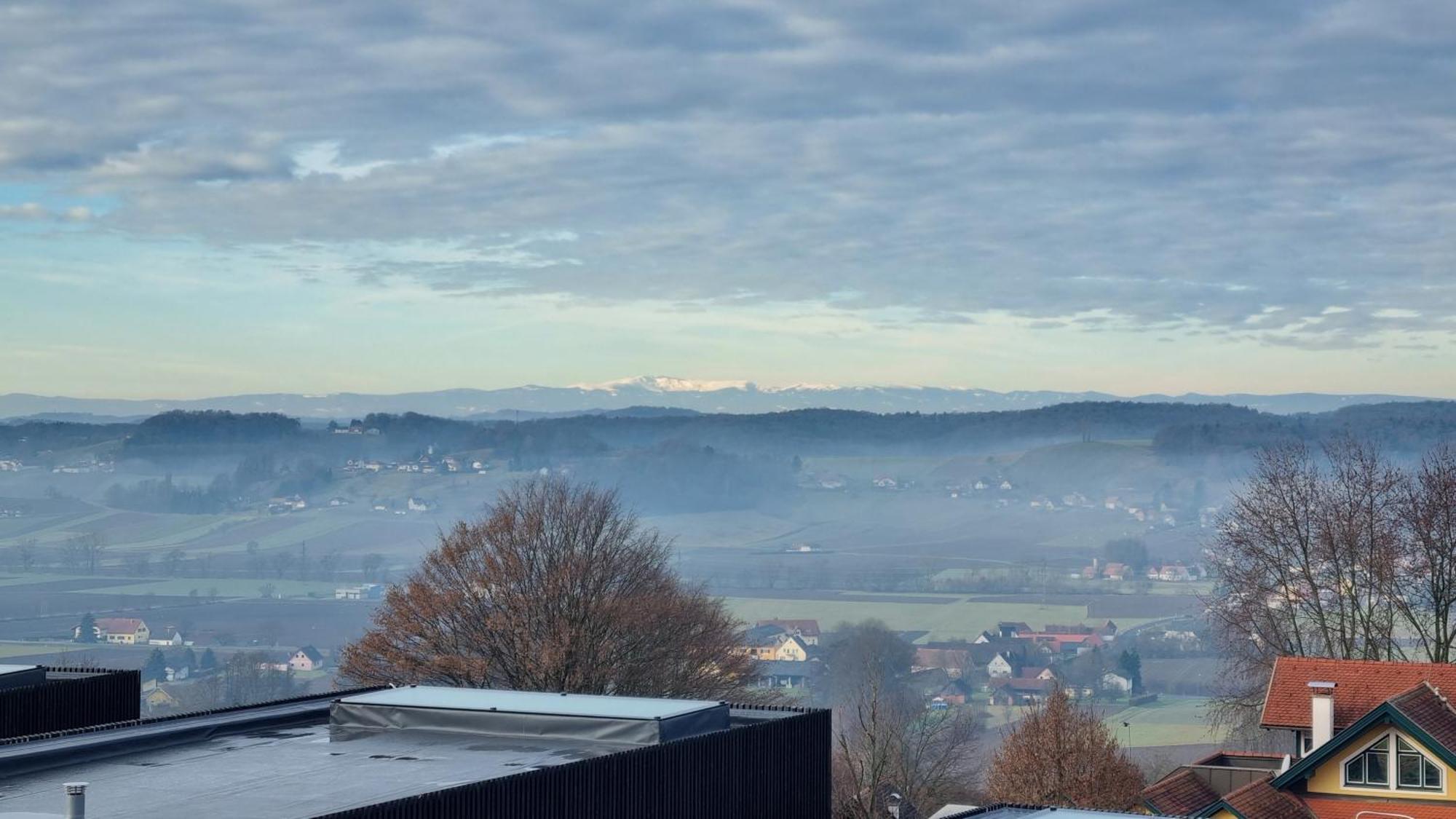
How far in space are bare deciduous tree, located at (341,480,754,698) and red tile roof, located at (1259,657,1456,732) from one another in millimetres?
20166

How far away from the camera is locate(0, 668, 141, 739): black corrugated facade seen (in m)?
28.0

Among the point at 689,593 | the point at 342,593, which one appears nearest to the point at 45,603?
the point at 342,593

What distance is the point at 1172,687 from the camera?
442 ft

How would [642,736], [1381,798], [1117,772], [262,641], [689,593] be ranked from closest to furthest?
[642,736] → [1381,798] → [1117,772] → [689,593] → [262,641]

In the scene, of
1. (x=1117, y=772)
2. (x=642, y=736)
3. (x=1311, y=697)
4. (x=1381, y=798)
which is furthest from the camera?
(x=1117, y=772)

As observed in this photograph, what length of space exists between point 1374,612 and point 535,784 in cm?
4089

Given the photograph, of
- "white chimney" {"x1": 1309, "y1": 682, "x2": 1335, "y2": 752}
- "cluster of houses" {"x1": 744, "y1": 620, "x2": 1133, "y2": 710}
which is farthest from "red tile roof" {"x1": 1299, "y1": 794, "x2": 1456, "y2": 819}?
"cluster of houses" {"x1": 744, "y1": 620, "x2": 1133, "y2": 710}

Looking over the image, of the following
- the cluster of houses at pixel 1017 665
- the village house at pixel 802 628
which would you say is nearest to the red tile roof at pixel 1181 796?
the cluster of houses at pixel 1017 665

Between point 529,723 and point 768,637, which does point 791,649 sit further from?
point 529,723

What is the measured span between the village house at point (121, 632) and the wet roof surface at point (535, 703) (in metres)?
134

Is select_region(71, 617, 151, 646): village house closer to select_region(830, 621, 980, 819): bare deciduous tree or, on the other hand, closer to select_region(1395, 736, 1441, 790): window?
select_region(830, 621, 980, 819): bare deciduous tree

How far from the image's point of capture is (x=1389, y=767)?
33.5 meters

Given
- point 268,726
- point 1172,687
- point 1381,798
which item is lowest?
point 1172,687

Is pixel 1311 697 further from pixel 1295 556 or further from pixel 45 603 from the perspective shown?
pixel 45 603
